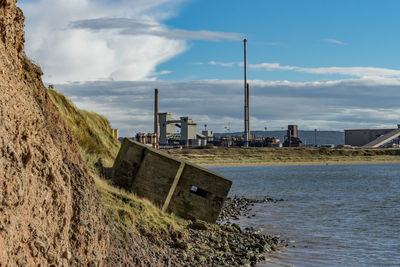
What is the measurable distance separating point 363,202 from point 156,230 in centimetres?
2237

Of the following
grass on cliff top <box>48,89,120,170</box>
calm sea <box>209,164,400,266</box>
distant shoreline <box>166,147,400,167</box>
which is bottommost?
distant shoreline <box>166,147,400,167</box>

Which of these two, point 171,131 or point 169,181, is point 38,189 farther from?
point 171,131

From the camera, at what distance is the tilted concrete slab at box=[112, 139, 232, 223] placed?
14.1 metres

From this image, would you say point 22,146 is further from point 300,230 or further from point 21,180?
point 300,230

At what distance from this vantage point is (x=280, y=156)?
10994 centimetres

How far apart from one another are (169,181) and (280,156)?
319ft

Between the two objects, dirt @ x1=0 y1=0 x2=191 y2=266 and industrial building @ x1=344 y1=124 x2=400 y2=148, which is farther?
industrial building @ x1=344 y1=124 x2=400 y2=148

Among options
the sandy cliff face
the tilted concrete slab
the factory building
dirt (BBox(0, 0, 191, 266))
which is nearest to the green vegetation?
the factory building

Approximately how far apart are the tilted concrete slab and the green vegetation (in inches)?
3036

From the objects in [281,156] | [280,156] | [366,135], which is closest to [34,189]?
[280,156]

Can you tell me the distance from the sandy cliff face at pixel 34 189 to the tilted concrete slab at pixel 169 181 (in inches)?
232

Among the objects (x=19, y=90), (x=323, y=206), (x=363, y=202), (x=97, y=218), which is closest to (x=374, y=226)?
(x=323, y=206)

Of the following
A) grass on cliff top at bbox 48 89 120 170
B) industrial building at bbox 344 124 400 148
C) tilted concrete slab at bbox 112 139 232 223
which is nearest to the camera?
tilted concrete slab at bbox 112 139 232 223

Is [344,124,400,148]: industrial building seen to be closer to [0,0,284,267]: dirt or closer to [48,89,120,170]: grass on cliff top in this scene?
[48,89,120,170]: grass on cliff top
